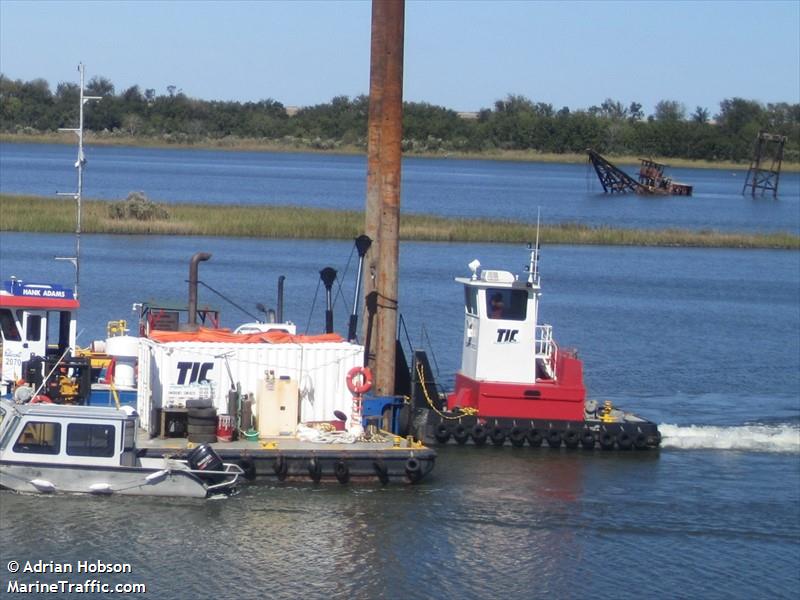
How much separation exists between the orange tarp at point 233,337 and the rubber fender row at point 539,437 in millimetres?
3674

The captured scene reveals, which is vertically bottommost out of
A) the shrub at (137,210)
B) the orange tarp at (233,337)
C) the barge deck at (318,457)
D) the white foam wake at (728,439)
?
the white foam wake at (728,439)

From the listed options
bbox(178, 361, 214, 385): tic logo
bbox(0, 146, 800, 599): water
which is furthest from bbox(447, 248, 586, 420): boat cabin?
bbox(178, 361, 214, 385): tic logo

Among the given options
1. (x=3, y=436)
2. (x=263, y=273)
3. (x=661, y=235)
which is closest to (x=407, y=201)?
(x=661, y=235)

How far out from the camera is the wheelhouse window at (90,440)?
2309cm

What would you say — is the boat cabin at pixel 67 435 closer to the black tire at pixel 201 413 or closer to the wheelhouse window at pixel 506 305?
the black tire at pixel 201 413

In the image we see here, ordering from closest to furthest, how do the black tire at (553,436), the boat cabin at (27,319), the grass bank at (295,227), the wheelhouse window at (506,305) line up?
the boat cabin at (27,319) < the black tire at (553,436) < the wheelhouse window at (506,305) < the grass bank at (295,227)

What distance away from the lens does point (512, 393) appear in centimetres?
2908

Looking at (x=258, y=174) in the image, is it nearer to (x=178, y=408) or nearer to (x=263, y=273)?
(x=263, y=273)

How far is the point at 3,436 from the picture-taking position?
23.4m

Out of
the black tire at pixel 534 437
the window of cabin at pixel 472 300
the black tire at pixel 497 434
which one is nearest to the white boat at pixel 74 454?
the black tire at pixel 497 434

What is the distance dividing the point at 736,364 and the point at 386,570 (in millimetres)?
23215

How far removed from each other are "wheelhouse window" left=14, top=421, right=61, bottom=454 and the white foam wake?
1317 centimetres

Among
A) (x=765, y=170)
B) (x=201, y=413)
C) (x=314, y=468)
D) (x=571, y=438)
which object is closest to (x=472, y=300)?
(x=571, y=438)

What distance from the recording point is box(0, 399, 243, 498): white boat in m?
23.1
